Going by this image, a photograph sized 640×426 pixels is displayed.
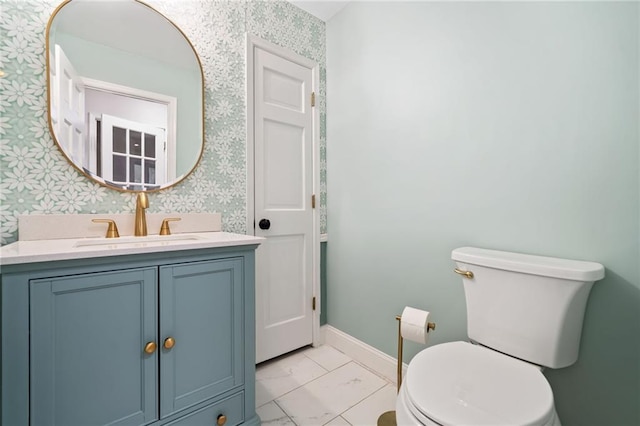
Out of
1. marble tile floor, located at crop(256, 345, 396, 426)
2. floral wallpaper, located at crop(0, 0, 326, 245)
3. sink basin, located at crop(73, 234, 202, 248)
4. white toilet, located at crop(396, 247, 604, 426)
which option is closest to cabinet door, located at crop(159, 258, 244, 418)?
sink basin, located at crop(73, 234, 202, 248)

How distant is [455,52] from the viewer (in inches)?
55.4

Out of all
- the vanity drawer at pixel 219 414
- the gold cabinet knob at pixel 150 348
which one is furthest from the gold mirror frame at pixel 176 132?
the vanity drawer at pixel 219 414

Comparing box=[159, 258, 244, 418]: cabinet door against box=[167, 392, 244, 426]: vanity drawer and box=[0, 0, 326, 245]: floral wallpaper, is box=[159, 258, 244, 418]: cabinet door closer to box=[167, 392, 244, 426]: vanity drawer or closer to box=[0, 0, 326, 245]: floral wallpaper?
box=[167, 392, 244, 426]: vanity drawer

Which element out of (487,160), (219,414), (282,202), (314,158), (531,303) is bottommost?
(219,414)

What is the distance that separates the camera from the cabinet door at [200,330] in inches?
41.9

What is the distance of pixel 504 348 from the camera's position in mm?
1088

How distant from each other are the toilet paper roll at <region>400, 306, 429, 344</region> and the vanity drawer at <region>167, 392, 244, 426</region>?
76 centimetres

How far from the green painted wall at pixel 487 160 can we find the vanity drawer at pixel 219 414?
34.9 inches

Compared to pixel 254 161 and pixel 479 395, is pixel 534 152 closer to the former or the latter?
pixel 479 395

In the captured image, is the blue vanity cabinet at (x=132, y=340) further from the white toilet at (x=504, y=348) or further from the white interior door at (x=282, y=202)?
the white toilet at (x=504, y=348)

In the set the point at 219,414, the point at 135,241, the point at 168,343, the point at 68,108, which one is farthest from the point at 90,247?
the point at 219,414

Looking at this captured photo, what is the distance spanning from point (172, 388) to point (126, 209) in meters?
0.81

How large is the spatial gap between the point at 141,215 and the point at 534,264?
1.62 m

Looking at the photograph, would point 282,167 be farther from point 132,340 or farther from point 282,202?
point 132,340
